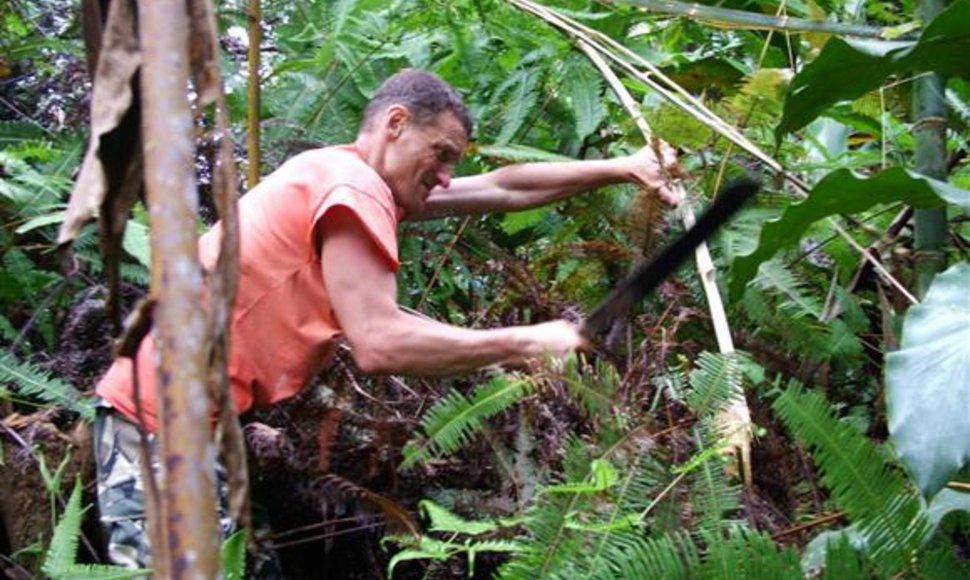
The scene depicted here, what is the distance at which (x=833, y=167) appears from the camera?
3.12 metres

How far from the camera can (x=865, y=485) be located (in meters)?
2.05

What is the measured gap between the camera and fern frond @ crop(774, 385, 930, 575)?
2.00m

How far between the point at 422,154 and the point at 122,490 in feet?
3.32

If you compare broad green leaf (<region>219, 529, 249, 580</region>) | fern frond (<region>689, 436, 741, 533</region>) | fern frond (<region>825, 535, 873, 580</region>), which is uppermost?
broad green leaf (<region>219, 529, 249, 580</region>)

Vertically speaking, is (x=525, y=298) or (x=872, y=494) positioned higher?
(x=525, y=298)

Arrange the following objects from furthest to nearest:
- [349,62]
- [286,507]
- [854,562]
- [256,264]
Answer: [349,62] → [286,507] → [256,264] → [854,562]

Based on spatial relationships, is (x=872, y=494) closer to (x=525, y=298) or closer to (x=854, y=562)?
(x=854, y=562)

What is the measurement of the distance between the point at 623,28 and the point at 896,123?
0.87 meters

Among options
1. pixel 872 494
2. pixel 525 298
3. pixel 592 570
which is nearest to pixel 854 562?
pixel 872 494

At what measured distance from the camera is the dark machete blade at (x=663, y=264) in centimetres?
215

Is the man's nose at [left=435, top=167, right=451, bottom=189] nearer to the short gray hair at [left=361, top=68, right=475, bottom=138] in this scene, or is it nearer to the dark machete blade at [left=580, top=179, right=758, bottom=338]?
the short gray hair at [left=361, top=68, right=475, bottom=138]

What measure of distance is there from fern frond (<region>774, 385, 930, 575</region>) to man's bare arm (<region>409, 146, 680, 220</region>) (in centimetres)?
110

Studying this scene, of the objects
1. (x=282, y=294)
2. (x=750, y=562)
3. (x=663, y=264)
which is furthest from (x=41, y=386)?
(x=750, y=562)

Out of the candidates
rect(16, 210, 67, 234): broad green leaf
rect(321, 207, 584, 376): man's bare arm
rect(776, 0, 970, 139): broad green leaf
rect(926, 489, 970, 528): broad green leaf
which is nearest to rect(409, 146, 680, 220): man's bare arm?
rect(776, 0, 970, 139): broad green leaf
